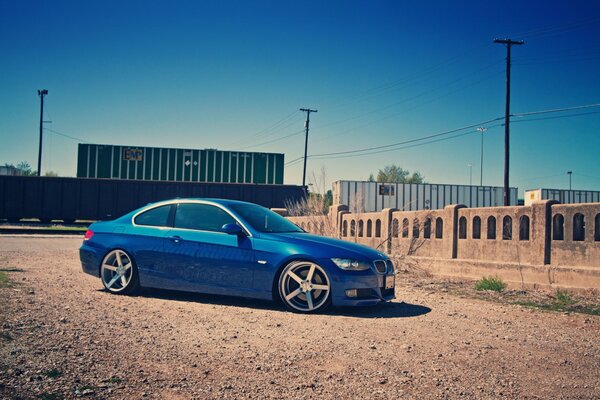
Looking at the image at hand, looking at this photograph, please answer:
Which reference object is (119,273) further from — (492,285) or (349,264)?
(492,285)

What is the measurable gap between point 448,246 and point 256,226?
21.5ft

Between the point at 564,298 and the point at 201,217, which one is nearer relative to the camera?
the point at 201,217

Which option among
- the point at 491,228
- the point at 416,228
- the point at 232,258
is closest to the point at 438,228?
the point at 416,228

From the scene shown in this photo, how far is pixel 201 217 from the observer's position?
7.52 metres

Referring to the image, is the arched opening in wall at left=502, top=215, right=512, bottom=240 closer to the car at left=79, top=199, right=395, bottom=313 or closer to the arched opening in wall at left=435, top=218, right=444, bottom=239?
the arched opening in wall at left=435, top=218, right=444, bottom=239

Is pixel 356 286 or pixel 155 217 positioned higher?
pixel 155 217

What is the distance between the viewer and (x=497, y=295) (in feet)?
30.7

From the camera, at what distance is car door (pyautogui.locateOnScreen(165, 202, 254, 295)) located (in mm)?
6918

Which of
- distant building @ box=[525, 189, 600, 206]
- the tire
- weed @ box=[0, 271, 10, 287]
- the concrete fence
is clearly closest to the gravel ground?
the tire

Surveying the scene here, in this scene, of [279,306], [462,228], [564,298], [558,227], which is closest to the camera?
[279,306]

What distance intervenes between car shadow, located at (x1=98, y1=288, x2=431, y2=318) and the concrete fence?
148 inches

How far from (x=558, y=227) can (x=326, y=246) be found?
5.52 meters

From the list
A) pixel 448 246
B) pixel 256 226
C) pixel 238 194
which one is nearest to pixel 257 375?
pixel 256 226

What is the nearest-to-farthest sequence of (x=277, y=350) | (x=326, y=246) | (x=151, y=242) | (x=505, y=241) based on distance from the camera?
(x=277, y=350), (x=326, y=246), (x=151, y=242), (x=505, y=241)
